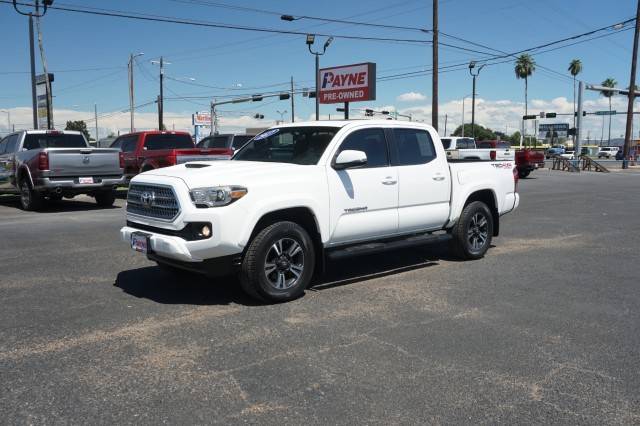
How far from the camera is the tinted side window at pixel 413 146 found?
7.03 metres

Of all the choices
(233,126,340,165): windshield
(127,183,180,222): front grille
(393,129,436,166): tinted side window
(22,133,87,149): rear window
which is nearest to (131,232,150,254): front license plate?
(127,183,180,222): front grille

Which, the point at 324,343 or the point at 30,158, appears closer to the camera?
the point at 324,343

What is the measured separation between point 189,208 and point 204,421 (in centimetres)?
238

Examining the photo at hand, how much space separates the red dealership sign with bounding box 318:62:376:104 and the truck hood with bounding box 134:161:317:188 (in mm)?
28879

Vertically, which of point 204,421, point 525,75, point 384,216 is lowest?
point 204,421

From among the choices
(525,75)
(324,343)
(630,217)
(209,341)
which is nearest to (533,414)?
(324,343)

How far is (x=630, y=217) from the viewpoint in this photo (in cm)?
1295

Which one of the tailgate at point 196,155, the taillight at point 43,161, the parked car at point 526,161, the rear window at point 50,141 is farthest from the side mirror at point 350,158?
the parked car at point 526,161

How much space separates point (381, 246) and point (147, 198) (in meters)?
2.61

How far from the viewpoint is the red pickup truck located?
49.5 feet

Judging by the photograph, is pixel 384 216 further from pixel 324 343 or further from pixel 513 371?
pixel 513 371

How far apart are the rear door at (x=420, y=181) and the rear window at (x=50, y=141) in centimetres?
1107

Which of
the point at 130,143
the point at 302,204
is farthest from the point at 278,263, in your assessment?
the point at 130,143

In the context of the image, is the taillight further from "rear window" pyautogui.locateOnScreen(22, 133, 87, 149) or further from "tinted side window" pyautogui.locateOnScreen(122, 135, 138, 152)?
"tinted side window" pyautogui.locateOnScreen(122, 135, 138, 152)
